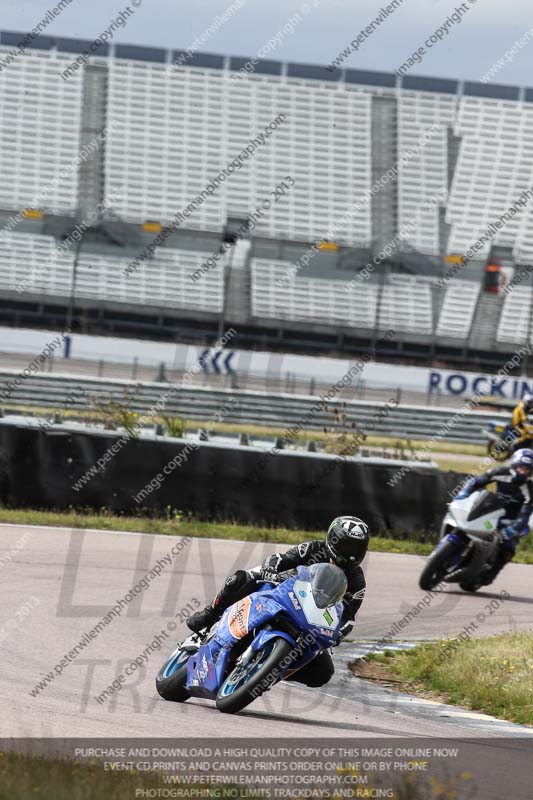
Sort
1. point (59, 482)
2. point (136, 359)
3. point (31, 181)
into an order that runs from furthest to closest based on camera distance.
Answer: point (31, 181) < point (136, 359) < point (59, 482)

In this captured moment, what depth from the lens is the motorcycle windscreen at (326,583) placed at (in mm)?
6898

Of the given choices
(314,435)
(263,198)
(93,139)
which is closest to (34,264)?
(93,139)

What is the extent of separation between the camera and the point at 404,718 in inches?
306

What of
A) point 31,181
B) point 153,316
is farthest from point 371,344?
point 31,181

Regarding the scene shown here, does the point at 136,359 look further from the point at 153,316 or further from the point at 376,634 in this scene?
the point at 376,634

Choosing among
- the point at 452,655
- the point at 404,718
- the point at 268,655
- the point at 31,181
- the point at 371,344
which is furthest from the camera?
the point at 31,181

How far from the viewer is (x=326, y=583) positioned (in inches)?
272

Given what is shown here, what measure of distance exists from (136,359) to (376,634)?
89.1 ft

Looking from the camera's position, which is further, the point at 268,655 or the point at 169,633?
the point at 169,633

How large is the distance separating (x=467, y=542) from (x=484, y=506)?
0.41m

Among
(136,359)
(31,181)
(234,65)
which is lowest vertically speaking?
(136,359)

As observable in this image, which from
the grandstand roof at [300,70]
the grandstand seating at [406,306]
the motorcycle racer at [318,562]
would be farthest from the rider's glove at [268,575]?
the grandstand roof at [300,70]

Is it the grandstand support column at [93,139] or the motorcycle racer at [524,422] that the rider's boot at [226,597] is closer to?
the motorcycle racer at [524,422]

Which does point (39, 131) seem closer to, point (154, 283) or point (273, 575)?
point (154, 283)
